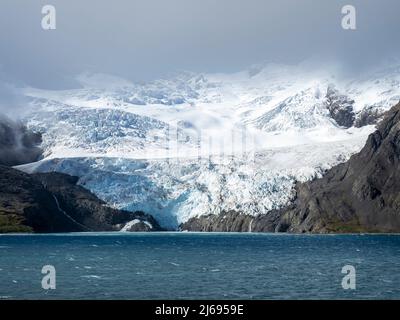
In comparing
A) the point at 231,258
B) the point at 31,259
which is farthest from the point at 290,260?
the point at 31,259

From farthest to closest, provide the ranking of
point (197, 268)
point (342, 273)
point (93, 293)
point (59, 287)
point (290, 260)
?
1. point (290, 260)
2. point (197, 268)
3. point (342, 273)
4. point (59, 287)
5. point (93, 293)

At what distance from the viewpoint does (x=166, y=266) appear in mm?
98875

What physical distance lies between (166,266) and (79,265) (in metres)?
11.7

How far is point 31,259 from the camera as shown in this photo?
364 feet

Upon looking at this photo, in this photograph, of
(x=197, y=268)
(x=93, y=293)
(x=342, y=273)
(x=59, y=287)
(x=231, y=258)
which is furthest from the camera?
(x=231, y=258)

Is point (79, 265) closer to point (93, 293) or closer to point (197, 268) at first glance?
point (197, 268)
